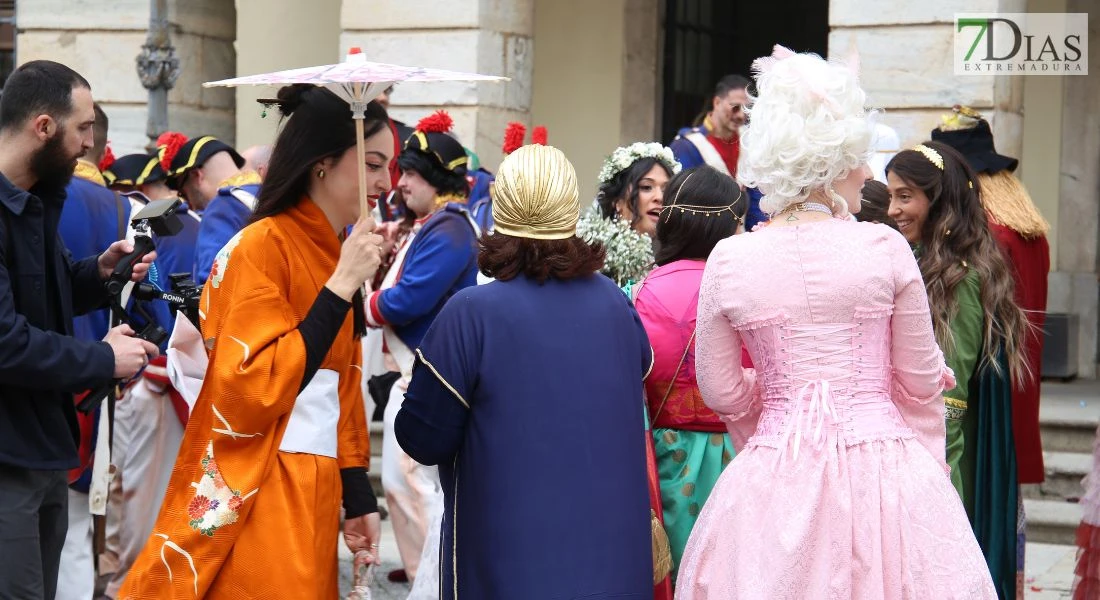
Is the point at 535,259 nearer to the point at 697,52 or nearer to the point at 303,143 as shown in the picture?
the point at 303,143

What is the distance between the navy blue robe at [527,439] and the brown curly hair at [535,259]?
3 cm

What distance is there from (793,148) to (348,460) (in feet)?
4.41

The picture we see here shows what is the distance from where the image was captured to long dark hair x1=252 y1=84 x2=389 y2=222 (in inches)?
138

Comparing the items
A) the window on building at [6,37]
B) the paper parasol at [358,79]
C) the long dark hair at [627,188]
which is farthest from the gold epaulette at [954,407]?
the window on building at [6,37]

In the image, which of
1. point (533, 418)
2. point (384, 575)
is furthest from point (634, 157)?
point (533, 418)

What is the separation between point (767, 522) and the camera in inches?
131

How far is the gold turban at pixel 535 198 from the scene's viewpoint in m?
3.25

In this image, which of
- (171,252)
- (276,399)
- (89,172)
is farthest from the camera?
(171,252)

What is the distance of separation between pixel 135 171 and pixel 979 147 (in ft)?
14.4

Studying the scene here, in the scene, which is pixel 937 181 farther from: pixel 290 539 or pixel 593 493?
pixel 290 539

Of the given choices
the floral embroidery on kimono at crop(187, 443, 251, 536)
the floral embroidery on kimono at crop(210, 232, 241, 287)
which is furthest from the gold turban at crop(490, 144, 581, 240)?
the floral embroidery on kimono at crop(187, 443, 251, 536)

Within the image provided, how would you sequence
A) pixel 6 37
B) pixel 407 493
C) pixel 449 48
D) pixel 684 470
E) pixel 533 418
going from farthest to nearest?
pixel 6 37 → pixel 449 48 → pixel 407 493 → pixel 684 470 → pixel 533 418

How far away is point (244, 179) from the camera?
6.17 metres

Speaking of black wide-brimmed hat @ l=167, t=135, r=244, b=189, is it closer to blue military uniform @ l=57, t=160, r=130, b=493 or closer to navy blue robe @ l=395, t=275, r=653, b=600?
blue military uniform @ l=57, t=160, r=130, b=493
